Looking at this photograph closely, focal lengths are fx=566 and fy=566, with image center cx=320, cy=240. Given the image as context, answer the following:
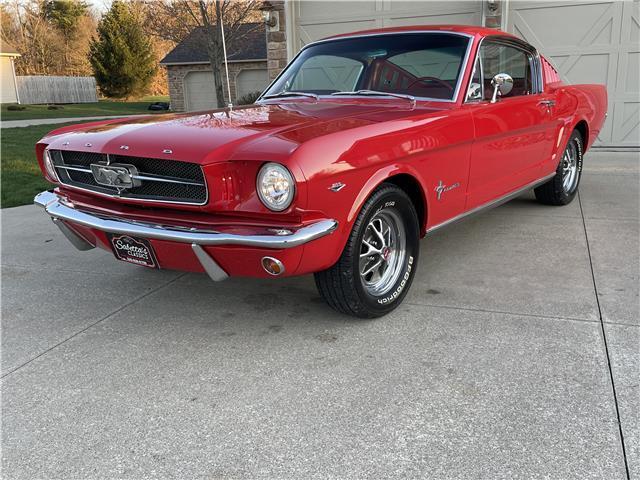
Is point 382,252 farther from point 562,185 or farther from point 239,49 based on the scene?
point 239,49

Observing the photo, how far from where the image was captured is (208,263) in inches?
107

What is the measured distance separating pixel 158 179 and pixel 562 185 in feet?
14.3

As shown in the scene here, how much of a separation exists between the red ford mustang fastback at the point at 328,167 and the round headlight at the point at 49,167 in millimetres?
16

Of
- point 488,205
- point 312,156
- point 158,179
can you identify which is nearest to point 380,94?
point 488,205

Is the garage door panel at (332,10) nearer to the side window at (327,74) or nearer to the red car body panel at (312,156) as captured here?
the side window at (327,74)

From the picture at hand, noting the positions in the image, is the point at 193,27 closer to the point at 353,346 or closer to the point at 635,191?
the point at 635,191

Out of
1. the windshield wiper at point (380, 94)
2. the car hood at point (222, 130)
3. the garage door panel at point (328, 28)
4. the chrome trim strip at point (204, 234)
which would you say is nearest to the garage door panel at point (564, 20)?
the garage door panel at point (328, 28)

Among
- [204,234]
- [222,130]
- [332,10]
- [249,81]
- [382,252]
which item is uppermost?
[332,10]

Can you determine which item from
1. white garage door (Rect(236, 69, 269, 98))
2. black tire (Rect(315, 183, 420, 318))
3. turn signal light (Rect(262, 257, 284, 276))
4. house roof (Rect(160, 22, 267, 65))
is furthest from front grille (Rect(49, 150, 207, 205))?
white garage door (Rect(236, 69, 269, 98))

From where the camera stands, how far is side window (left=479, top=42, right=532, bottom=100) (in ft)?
13.2

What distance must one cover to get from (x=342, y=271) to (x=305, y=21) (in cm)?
863

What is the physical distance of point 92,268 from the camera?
4.29 m

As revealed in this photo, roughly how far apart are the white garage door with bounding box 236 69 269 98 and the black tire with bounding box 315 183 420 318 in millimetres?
22224

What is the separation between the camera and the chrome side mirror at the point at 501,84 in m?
3.79
